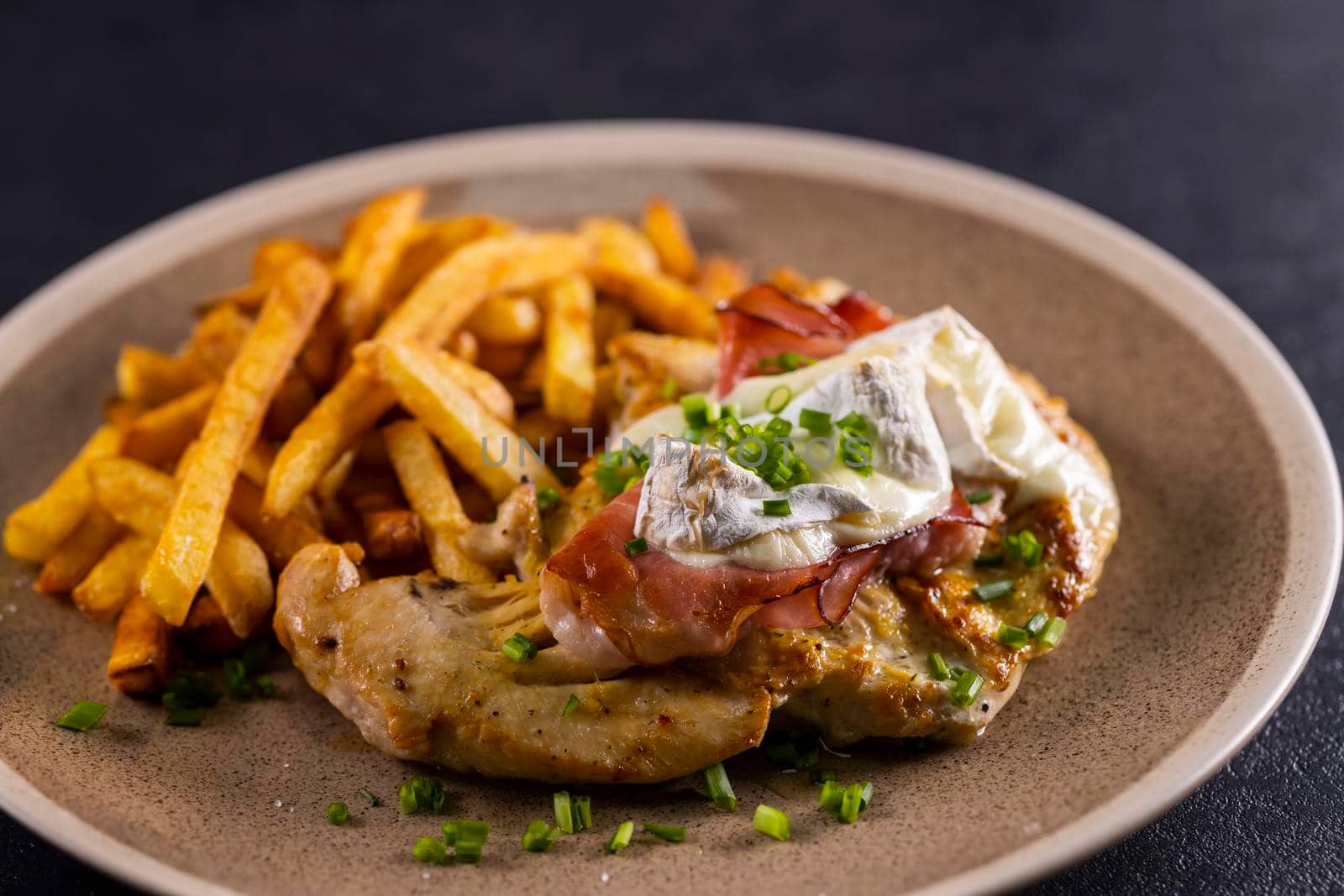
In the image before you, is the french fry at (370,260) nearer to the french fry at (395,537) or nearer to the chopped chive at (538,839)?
the french fry at (395,537)

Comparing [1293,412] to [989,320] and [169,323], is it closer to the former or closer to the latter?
[989,320]

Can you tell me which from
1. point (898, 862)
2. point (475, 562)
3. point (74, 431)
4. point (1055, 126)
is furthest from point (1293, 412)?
point (74, 431)

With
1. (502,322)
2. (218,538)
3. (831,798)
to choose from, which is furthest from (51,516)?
(831,798)

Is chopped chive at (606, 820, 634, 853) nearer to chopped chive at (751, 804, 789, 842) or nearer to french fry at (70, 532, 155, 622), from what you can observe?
chopped chive at (751, 804, 789, 842)

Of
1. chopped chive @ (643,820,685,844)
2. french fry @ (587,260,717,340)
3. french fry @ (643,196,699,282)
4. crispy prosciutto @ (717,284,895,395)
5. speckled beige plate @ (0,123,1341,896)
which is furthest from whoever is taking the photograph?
french fry @ (643,196,699,282)

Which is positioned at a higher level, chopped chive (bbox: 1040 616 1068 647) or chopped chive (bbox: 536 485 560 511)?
chopped chive (bbox: 536 485 560 511)

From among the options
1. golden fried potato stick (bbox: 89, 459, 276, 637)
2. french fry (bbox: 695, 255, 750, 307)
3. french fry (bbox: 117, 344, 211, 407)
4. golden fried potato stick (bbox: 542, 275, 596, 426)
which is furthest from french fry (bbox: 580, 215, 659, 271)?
golden fried potato stick (bbox: 89, 459, 276, 637)

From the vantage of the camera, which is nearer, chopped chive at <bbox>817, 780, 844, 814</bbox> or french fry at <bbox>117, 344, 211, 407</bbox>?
chopped chive at <bbox>817, 780, 844, 814</bbox>
